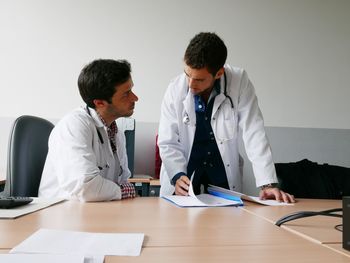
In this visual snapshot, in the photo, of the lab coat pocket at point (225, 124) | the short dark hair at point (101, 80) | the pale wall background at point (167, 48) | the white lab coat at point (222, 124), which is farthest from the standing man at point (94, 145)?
the pale wall background at point (167, 48)

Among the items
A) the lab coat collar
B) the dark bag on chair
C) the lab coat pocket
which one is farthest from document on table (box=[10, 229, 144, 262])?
the dark bag on chair

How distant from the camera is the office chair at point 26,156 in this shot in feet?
4.40

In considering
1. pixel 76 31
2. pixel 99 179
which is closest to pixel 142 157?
pixel 76 31

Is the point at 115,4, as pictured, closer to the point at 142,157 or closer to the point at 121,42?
the point at 121,42

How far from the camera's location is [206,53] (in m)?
1.53

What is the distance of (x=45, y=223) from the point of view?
0.81 metres

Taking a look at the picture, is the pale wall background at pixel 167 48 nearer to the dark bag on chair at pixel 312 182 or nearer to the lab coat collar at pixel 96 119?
the dark bag on chair at pixel 312 182

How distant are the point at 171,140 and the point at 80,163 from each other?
559mm

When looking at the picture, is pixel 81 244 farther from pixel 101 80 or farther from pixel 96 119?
pixel 101 80

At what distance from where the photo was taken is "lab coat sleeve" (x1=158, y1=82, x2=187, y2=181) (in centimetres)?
161

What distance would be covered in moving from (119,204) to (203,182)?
23.8 inches

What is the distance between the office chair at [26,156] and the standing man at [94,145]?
0.05 m

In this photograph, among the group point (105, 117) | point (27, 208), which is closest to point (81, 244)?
point (27, 208)

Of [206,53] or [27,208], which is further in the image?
[206,53]
